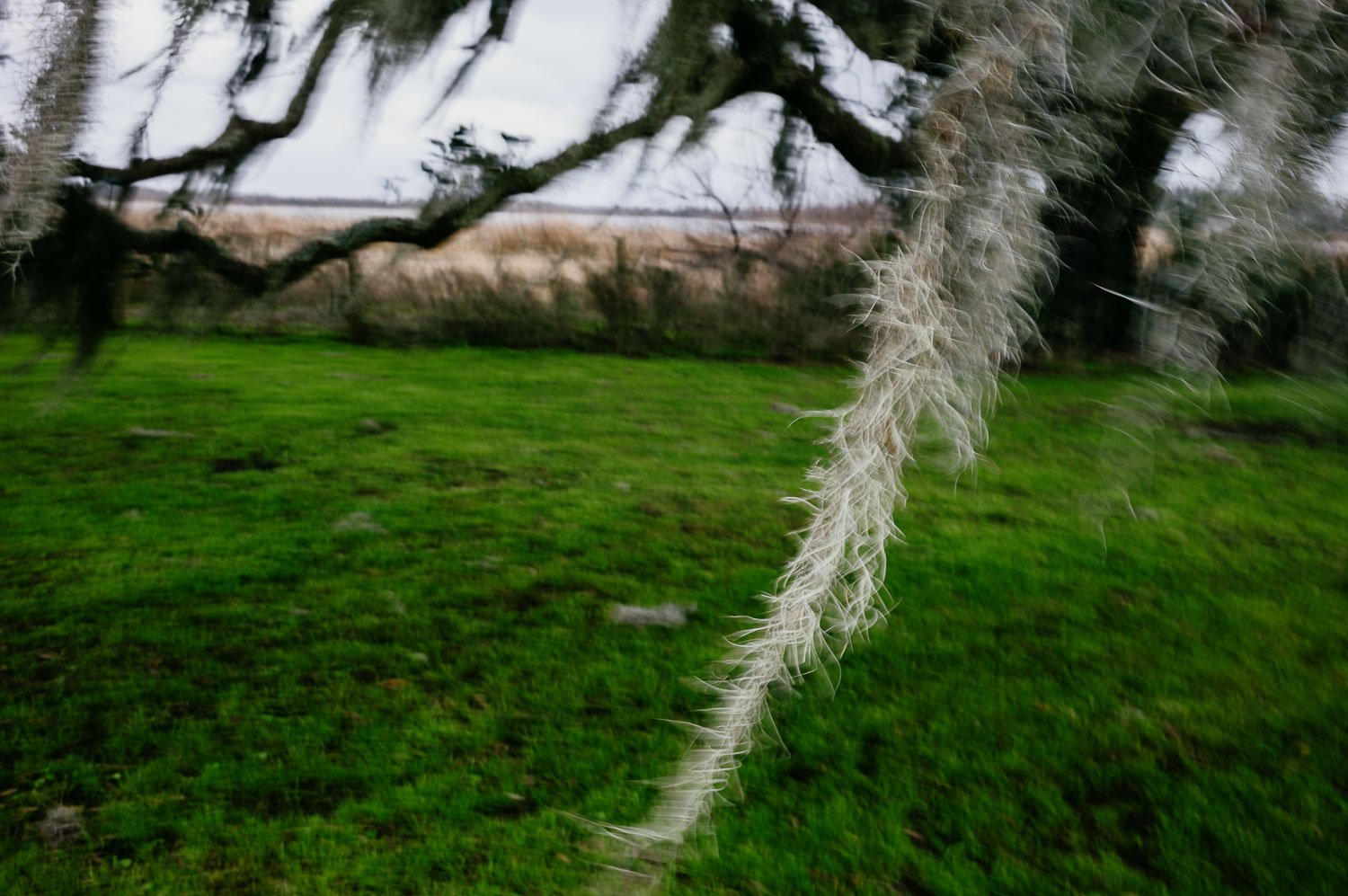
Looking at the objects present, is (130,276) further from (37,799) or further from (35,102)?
(37,799)

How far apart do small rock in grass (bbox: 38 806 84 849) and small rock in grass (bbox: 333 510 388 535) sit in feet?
7.19

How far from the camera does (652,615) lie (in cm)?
353

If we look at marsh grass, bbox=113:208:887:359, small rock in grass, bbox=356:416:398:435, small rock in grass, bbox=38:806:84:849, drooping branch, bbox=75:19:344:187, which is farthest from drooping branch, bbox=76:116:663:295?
small rock in grass, bbox=356:416:398:435

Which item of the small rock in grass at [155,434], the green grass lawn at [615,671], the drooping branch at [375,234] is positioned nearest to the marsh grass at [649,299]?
the small rock in grass at [155,434]

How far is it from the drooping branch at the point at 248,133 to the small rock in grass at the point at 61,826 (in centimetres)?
163

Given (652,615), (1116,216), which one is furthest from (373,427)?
(1116,216)

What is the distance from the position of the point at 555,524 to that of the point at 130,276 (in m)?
2.40

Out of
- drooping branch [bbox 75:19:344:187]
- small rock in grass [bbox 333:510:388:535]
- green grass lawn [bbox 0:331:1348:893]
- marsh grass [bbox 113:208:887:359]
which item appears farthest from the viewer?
marsh grass [bbox 113:208:887:359]

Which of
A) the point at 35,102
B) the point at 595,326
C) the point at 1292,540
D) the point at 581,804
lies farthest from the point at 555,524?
the point at 595,326

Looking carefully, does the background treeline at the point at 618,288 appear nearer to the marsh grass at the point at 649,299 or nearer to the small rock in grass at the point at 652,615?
the marsh grass at the point at 649,299

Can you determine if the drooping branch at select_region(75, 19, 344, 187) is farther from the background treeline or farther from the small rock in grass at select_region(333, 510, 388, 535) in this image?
the small rock in grass at select_region(333, 510, 388, 535)

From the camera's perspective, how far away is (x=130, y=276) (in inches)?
101

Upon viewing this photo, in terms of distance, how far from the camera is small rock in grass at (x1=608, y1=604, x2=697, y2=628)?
346 centimetres

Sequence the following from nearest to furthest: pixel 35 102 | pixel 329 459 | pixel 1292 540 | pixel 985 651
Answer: pixel 35 102 → pixel 985 651 → pixel 1292 540 → pixel 329 459
